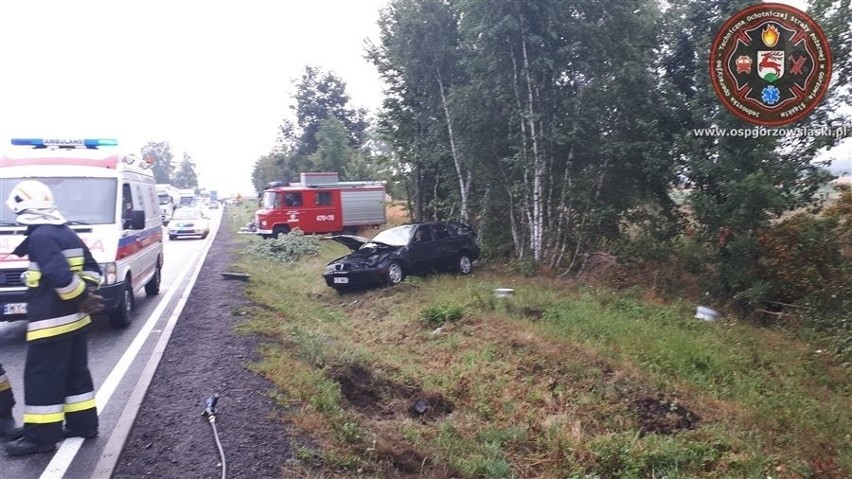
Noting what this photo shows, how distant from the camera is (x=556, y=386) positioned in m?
6.98

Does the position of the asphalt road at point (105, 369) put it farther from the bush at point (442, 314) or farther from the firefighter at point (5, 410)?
the bush at point (442, 314)

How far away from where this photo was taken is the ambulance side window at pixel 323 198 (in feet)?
85.1

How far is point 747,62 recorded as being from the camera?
10.3 m

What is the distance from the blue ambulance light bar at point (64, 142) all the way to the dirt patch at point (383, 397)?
5.64m

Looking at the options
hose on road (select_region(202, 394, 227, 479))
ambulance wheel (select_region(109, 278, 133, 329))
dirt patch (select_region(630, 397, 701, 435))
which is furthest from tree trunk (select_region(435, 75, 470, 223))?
hose on road (select_region(202, 394, 227, 479))

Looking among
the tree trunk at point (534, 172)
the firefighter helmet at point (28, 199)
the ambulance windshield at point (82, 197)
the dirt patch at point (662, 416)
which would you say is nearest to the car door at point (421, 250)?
the tree trunk at point (534, 172)

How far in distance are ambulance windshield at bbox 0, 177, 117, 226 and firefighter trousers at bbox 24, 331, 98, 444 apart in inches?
169

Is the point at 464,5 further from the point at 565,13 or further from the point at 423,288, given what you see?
the point at 423,288

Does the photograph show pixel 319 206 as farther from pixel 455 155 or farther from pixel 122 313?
pixel 122 313

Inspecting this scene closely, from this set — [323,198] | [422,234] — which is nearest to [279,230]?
[323,198]

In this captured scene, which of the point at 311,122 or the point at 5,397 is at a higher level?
the point at 311,122

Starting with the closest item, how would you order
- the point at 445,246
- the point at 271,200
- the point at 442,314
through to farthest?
the point at 442,314, the point at 445,246, the point at 271,200

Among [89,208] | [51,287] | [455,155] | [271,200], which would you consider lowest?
[51,287]

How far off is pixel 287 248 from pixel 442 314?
36.6ft
